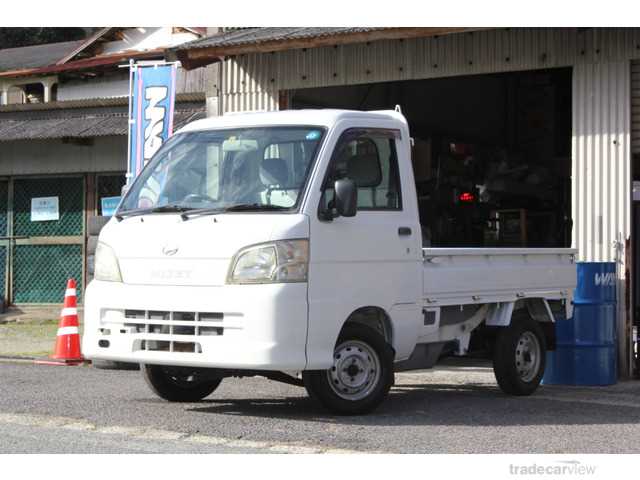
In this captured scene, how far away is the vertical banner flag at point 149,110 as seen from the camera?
14.5 metres

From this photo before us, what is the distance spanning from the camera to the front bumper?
8398mm

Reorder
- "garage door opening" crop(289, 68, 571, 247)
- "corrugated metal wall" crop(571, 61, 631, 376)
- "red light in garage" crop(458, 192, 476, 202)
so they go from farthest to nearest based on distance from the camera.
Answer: "red light in garage" crop(458, 192, 476, 202)
"garage door opening" crop(289, 68, 571, 247)
"corrugated metal wall" crop(571, 61, 631, 376)

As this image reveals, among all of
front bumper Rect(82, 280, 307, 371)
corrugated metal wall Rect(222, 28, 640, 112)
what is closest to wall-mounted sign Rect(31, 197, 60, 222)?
corrugated metal wall Rect(222, 28, 640, 112)

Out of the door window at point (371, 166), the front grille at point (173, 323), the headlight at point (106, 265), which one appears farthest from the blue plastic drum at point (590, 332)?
the headlight at point (106, 265)

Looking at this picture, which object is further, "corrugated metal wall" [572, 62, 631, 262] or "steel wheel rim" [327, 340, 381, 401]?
"corrugated metal wall" [572, 62, 631, 262]

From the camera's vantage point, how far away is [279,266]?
27.8 ft

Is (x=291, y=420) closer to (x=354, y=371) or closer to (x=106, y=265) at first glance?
(x=354, y=371)

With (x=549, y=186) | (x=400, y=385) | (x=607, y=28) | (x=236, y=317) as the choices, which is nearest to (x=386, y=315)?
(x=236, y=317)

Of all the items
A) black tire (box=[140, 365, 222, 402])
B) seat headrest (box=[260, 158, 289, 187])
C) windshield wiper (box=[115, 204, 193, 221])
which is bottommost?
black tire (box=[140, 365, 222, 402])

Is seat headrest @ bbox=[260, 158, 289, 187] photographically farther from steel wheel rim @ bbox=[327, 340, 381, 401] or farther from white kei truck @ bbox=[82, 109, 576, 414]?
steel wheel rim @ bbox=[327, 340, 381, 401]

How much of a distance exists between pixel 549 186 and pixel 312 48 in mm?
6266

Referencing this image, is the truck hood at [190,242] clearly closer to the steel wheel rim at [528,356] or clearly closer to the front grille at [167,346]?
the front grille at [167,346]

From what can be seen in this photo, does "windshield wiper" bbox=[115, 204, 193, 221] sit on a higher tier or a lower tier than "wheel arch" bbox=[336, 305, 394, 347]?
higher
